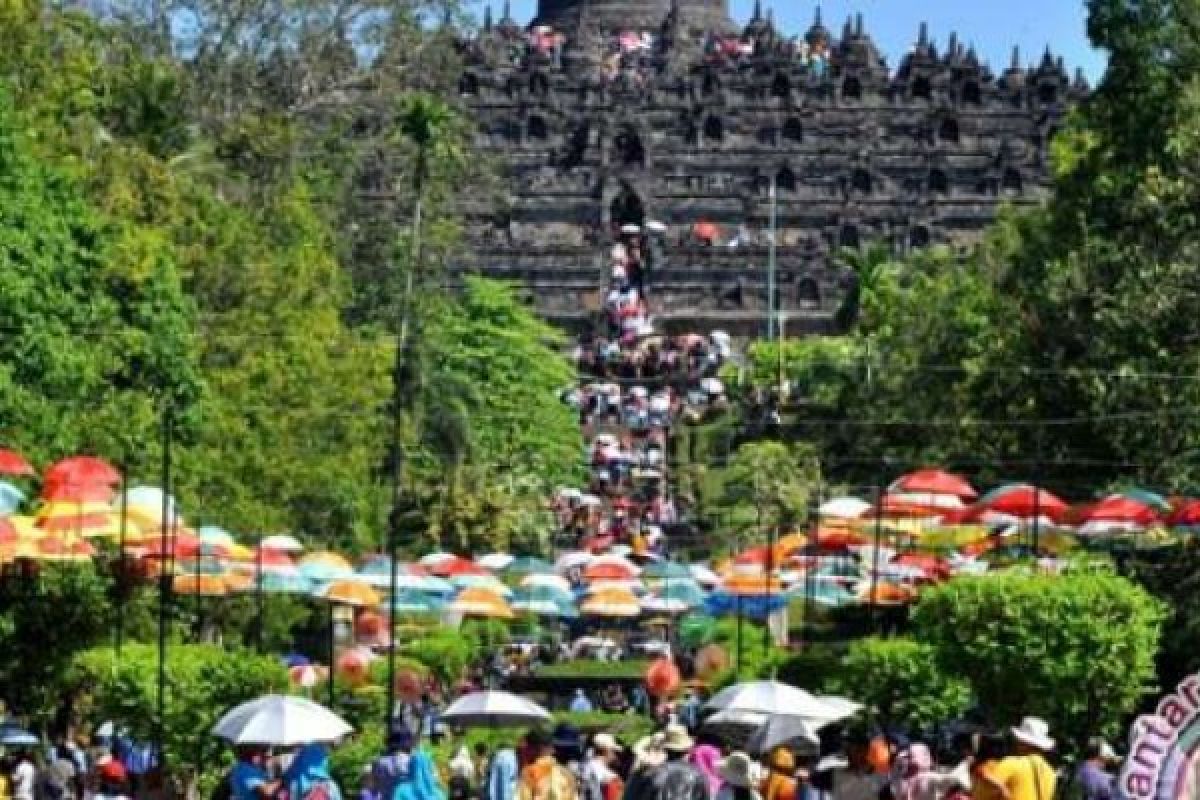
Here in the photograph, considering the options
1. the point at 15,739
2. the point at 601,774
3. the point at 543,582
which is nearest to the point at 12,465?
the point at 15,739

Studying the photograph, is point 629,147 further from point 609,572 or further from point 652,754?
point 652,754

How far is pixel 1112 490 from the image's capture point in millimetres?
35625

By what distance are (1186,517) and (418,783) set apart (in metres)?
13.3

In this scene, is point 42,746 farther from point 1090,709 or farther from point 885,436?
point 885,436

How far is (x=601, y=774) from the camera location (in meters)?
19.2

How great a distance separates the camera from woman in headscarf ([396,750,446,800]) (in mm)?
17500

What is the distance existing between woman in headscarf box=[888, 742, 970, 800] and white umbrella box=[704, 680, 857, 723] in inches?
108

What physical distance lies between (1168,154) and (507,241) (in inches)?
2070

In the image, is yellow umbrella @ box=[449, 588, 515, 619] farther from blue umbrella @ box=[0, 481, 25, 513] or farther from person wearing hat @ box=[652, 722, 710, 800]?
person wearing hat @ box=[652, 722, 710, 800]

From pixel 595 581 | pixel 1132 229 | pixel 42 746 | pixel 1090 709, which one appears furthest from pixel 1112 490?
pixel 42 746

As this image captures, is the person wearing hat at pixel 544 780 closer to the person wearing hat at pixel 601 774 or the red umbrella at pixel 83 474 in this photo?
the person wearing hat at pixel 601 774

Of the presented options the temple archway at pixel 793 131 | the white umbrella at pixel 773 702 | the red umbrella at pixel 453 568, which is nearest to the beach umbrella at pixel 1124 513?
the white umbrella at pixel 773 702

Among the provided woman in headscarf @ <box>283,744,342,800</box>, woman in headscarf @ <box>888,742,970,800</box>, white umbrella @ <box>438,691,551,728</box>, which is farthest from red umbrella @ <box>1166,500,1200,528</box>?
woman in headscarf @ <box>283,744,342,800</box>

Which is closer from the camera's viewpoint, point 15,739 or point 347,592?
point 15,739
